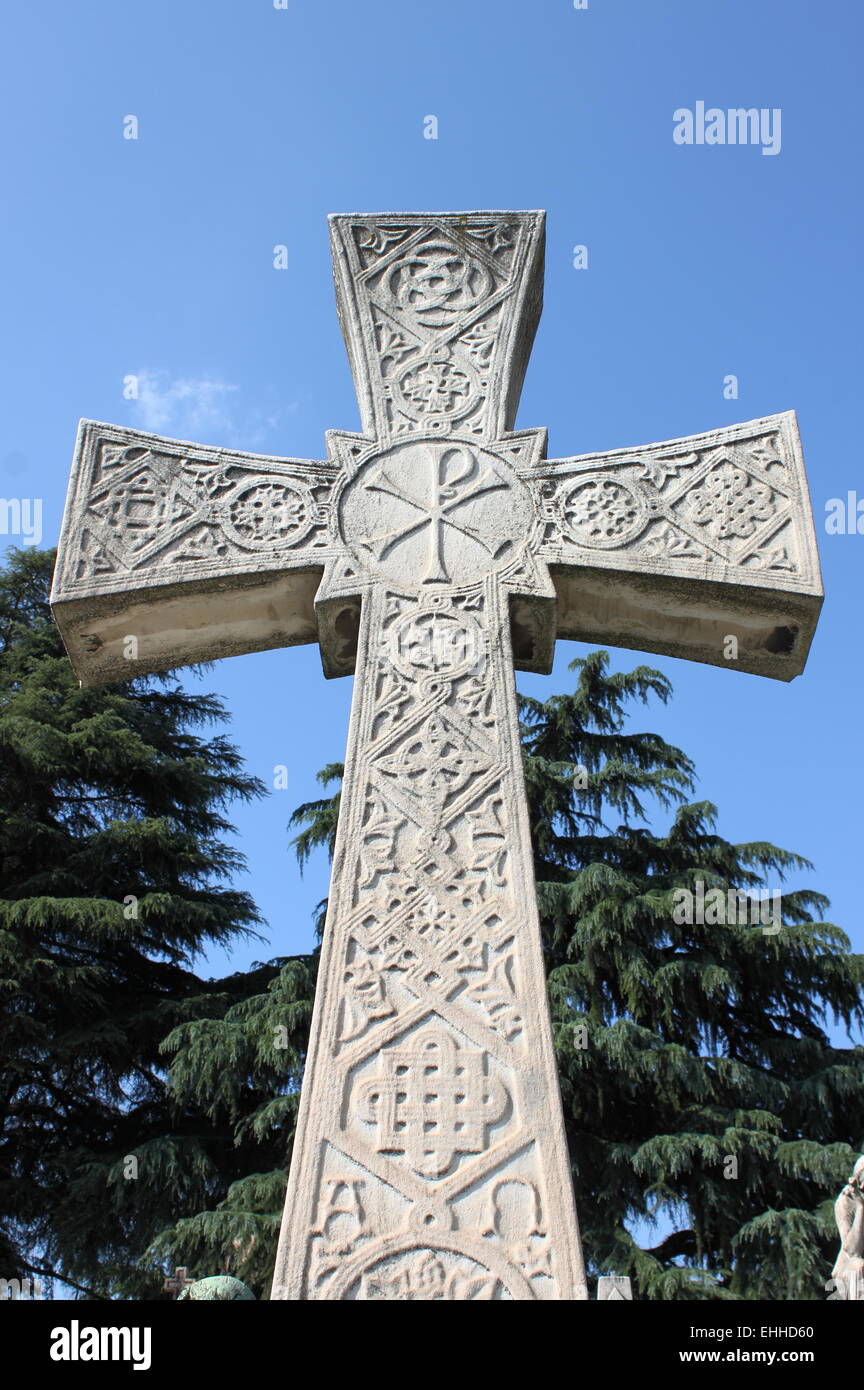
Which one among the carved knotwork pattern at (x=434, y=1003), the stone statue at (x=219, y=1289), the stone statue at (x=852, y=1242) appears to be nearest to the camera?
the carved knotwork pattern at (x=434, y=1003)

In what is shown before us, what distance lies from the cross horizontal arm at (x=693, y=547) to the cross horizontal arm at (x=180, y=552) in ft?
3.07

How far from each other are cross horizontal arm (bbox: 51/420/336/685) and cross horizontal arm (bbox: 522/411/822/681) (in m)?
0.94

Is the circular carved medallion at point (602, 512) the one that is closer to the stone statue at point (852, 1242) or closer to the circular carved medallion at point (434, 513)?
the circular carved medallion at point (434, 513)

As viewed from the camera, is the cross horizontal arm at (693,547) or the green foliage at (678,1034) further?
the green foliage at (678,1034)

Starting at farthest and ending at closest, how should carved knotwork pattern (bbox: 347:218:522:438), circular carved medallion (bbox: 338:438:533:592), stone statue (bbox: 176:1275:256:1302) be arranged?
carved knotwork pattern (bbox: 347:218:522:438) → circular carved medallion (bbox: 338:438:533:592) → stone statue (bbox: 176:1275:256:1302)

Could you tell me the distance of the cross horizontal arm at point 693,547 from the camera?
4324mm

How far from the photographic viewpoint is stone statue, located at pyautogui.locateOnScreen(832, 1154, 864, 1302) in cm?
592

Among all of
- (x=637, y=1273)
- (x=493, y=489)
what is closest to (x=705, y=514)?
(x=493, y=489)

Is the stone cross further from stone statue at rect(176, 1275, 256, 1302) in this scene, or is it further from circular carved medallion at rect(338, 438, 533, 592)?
stone statue at rect(176, 1275, 256, 1302)

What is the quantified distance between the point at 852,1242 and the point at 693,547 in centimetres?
392

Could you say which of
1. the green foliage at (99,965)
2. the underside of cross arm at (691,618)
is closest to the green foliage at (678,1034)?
the green foliage at (99,965)

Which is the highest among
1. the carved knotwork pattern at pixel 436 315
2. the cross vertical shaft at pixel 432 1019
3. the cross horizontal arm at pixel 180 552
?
the carved knotwork pattern at pixel 436 315

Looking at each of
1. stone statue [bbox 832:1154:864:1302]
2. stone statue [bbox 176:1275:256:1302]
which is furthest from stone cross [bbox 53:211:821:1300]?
stone statue [bbox 832:1154:864:1302]
